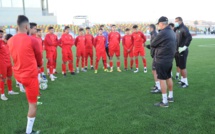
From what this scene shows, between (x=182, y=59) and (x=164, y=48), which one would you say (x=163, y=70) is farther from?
(x=182, y=59)

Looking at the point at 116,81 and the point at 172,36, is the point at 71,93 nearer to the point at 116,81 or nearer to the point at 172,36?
the point at 116,81

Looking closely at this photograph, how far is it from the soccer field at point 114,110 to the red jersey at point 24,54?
4.30ft

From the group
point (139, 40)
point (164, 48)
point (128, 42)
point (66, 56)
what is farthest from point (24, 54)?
point (128, 42)

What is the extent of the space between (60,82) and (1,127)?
433 centimetres

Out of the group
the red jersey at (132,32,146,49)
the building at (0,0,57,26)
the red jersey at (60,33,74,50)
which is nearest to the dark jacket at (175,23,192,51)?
the red jersey at (132,32,146,49)

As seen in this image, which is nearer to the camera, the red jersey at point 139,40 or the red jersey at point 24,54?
the red jersey at point 24,54

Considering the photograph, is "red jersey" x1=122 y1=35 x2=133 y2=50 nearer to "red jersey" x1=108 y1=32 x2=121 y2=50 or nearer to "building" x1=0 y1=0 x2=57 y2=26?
"red jersey" x1=108 y1=32 x2=121 y2=50

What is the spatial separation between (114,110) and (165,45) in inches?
82.1

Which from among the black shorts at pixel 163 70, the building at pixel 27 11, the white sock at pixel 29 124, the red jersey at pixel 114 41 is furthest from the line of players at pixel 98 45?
the building at pixel 27 11

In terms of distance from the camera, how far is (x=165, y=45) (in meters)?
5.41

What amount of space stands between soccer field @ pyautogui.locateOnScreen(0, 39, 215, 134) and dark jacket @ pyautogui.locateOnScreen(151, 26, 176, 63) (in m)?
1.29

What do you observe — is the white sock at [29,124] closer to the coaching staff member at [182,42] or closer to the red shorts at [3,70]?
the red shorts at [3,70]

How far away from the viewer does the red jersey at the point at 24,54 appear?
3799 mm

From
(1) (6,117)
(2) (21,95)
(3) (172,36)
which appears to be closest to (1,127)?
(1) (6,117)
